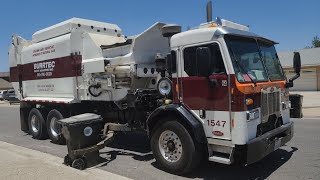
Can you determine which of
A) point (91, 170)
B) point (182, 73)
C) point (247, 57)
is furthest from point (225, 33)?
point (91, 170)

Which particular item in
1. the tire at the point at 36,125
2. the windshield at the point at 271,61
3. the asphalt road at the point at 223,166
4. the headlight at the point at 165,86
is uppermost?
the windshield at the point at 271,61

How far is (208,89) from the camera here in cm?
669

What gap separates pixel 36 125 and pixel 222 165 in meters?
7.14

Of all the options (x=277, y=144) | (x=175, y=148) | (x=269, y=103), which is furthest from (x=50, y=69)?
(x=277, y=144)

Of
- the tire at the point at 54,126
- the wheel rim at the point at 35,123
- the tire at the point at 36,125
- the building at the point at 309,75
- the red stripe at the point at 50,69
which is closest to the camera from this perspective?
the red stripe at the point at 50,69

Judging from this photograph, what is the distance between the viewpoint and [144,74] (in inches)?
348

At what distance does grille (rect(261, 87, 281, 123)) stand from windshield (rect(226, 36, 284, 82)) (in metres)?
0.25

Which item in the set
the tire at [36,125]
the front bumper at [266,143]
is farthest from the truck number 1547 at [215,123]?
the tire at [36,125]

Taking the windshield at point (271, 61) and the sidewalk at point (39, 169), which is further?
the windshield at point (271, 61)

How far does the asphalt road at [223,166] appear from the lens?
7016 millimetres

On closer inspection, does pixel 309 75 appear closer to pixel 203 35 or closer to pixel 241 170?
pixel 241 170

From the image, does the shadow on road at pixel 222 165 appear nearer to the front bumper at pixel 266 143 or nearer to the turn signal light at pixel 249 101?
the front bumper at pixel 266 143

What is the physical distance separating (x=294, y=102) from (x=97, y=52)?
4.80m

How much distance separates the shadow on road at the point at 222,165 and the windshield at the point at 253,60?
5.48ft
